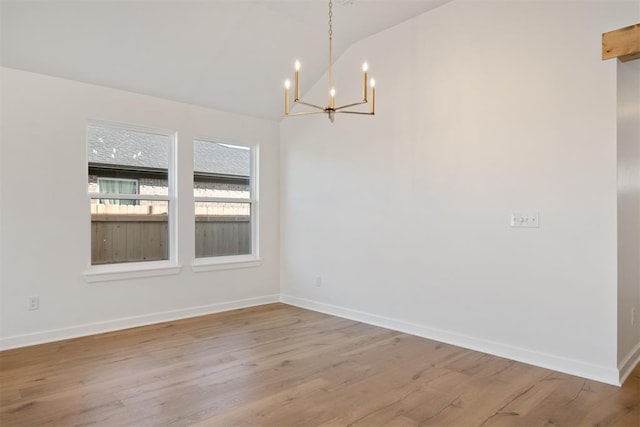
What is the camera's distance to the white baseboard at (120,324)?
3.72 meters

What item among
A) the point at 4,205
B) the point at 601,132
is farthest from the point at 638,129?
the point at 4,205

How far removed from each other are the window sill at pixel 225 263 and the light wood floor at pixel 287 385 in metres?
1.03

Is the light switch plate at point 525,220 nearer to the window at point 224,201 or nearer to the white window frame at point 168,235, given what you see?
the window at point 224,201

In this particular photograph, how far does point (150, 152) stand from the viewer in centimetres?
466

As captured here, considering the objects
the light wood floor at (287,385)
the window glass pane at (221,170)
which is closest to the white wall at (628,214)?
the light wood floor at (287,385)

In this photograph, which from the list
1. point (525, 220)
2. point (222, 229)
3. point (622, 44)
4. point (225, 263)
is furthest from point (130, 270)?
point (622, 44)

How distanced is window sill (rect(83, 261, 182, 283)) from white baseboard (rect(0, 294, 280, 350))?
0.44 m

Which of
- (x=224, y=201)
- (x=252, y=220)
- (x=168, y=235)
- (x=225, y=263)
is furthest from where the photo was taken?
(x=252, y=220)

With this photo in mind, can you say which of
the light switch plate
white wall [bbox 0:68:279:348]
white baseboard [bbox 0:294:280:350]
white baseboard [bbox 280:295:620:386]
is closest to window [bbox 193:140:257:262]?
white wall [bbox 0:68:279:348]

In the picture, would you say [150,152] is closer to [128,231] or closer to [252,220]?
[128,231]

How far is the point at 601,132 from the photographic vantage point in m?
2.99

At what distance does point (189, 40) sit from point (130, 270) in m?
2.45

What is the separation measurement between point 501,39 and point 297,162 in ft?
9.23

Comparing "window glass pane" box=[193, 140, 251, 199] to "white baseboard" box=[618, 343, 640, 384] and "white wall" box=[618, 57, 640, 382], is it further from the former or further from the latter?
"white baseboard" box=[618, 343, 640, 384]
